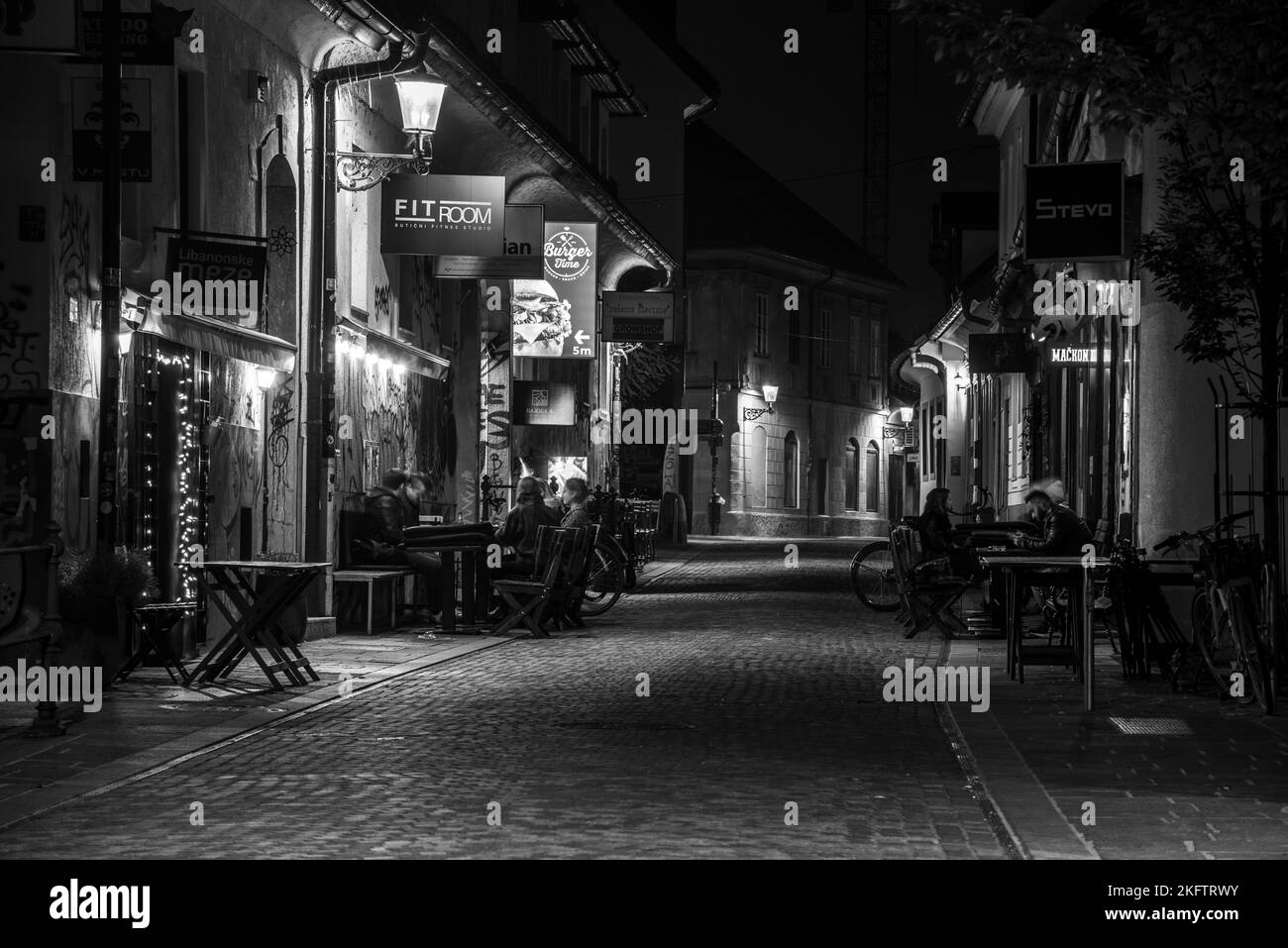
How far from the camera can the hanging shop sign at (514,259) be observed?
72.7 ft

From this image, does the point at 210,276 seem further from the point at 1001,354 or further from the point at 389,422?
the point at 1001,354

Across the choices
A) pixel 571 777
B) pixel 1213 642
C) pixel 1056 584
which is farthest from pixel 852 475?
pixel 571 777

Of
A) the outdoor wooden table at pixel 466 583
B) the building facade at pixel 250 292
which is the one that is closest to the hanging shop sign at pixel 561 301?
the building facade at pixel 250 292

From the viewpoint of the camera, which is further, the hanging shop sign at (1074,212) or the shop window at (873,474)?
the shop window at (873,474)

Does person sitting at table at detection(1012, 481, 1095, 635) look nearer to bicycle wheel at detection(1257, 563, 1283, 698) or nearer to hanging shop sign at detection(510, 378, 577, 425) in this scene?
bicycle wheel at detection(1257, 563, 1283, 698)

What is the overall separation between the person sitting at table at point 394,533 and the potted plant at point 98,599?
6.78m

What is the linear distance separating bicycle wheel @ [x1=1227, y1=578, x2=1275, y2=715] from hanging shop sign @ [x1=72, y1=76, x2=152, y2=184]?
25.2 feet

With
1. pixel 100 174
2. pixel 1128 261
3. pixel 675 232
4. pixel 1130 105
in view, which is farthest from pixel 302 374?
pixel 675 232

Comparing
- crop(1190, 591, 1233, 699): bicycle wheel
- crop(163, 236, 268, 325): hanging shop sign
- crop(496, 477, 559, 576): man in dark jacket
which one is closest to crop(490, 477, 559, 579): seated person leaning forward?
crop(496, 477, 559, 576): man in dark jacket

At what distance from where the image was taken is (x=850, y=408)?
2611 inches

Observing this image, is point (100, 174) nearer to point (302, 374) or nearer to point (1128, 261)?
point (302, 374)

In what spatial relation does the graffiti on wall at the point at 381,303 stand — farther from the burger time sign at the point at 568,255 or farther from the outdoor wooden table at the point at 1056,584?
the outdoor wooden table at the point at 1056,584

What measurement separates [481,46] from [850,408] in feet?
127

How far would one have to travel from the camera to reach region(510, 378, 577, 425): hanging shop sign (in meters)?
30.1
